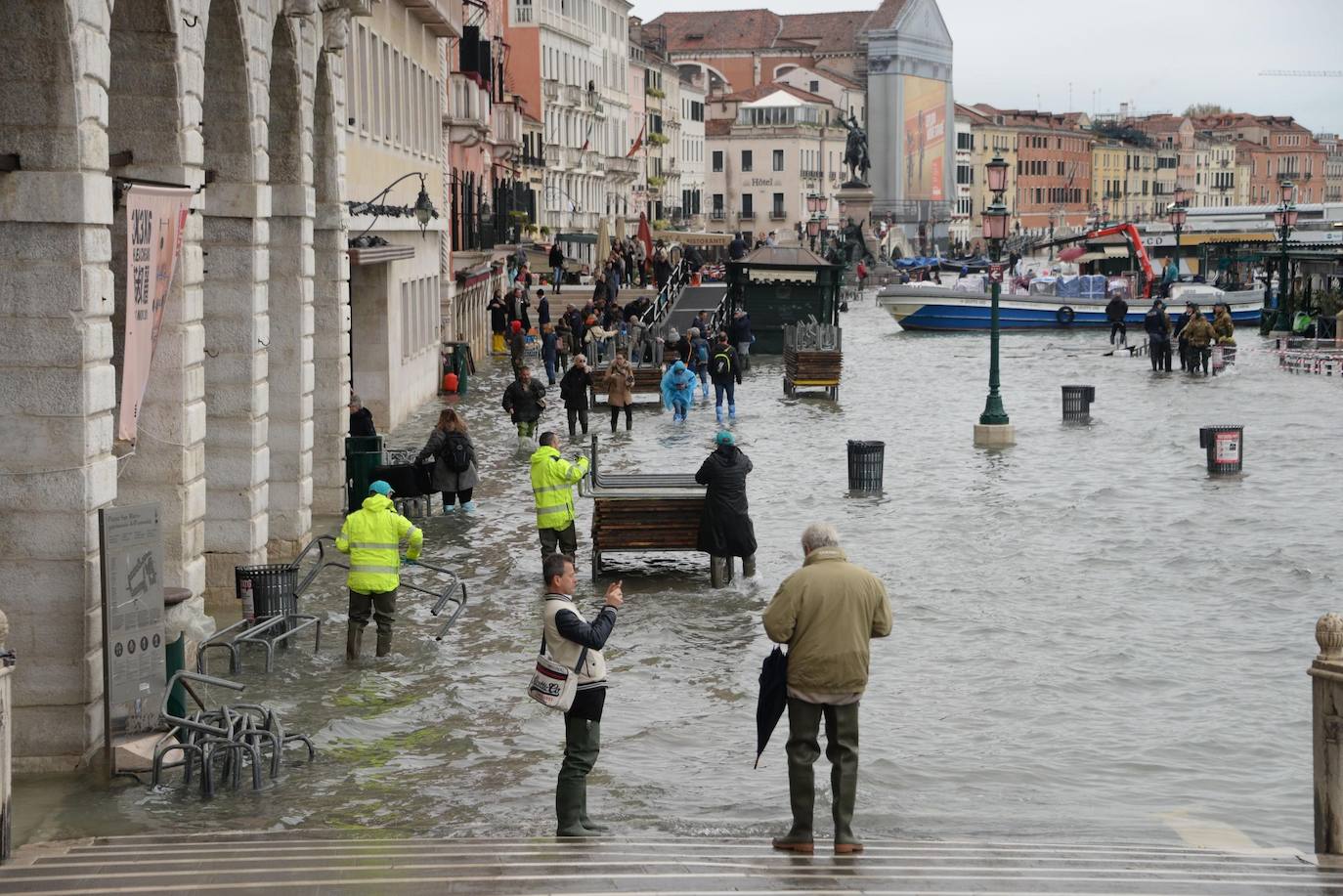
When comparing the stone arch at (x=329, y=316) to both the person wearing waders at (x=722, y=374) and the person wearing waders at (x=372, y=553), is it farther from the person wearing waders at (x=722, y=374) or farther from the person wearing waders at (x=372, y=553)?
the person wearing waders at (x=722, y=374)

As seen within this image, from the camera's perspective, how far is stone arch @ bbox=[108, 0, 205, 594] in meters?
14.2

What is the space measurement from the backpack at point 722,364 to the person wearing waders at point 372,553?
68.7 feet

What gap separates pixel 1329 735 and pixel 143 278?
7806mm

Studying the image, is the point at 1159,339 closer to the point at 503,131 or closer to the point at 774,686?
the point at 503,131

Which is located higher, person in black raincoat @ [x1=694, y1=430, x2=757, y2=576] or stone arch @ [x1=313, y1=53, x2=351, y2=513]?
stone arch @ [x1=313, y1=53, x2=351, y2=513]

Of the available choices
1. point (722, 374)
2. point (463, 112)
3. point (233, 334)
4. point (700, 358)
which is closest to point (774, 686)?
point (233, 334)

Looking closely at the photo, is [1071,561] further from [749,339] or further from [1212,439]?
[749,339]

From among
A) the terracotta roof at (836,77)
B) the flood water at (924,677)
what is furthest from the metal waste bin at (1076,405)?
the terracotta roof at (836,77)

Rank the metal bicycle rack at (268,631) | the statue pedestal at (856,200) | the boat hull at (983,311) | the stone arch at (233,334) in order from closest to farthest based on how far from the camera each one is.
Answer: the metal bicycle rack at (268,631)
the stone arch at (233,334)
the boat hull at (983,311)
the statue pedestal at (856,200)

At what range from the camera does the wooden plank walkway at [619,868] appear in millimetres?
9203

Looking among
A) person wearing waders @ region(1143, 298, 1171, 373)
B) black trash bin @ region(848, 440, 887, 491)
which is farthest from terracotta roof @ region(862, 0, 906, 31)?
black trash bin @ region(848, 440, 887, 491)

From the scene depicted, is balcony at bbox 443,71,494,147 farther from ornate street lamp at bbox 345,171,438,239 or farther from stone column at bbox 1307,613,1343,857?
stone column at bbox 1307,613,1343,857

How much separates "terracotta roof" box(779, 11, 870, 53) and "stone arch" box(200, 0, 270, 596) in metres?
167

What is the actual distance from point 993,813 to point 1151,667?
4.59 m
